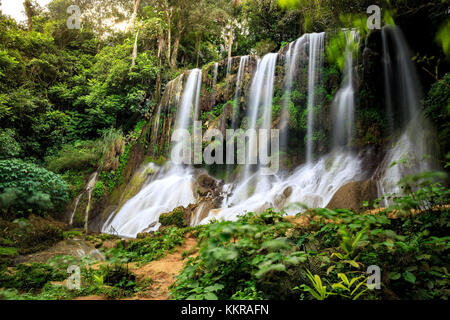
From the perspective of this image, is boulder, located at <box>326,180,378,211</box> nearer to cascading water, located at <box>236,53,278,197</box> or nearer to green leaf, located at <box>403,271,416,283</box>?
cascading water, located at <box>236,53,278,197</box>

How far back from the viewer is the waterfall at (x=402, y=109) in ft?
20.1

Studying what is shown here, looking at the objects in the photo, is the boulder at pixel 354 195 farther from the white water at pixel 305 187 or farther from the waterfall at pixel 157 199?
the waterfall at pixel 157 199

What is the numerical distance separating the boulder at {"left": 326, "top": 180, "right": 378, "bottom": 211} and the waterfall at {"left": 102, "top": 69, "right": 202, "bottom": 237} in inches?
202

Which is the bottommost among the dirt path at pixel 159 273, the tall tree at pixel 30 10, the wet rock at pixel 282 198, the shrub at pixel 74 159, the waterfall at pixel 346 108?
the dirt path at pixel 159 273

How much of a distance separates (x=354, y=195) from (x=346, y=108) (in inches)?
158

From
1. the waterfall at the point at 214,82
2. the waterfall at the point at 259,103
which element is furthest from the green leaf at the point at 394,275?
the waterfall at the point at 214,82

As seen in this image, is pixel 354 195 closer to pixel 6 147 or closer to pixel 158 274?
pixel 158 274

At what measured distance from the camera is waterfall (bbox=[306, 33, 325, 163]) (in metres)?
9.22

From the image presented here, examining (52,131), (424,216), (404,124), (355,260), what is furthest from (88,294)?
(52,131)

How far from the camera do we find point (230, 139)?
10.6 metres

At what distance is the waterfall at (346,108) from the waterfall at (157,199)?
5857 millimetres

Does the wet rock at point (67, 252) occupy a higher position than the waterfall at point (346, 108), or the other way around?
the waterfall at point (346, 108)

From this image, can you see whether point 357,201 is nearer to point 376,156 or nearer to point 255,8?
point 376,156

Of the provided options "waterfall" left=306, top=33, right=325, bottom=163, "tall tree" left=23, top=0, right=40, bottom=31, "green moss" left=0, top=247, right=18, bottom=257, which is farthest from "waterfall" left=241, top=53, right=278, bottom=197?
"tall tree" left=23, top=0, right=40, bottom=31
